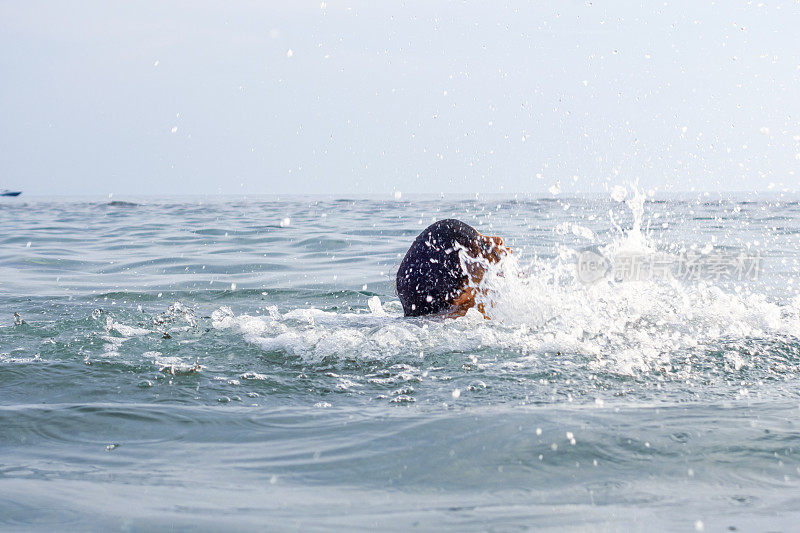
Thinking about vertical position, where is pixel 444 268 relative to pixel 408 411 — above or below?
above

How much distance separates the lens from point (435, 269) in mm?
4785

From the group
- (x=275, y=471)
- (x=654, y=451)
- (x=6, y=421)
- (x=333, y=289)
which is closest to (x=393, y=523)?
(x=275, y=471)

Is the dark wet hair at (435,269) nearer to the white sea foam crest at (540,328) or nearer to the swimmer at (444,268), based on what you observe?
the swimmer at (444,268)

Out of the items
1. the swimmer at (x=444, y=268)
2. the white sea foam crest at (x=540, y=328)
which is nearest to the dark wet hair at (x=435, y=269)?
the swimmer at (x=444, y=268)

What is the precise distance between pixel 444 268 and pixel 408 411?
5.34 ft

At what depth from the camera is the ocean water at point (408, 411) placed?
2205 millimetres

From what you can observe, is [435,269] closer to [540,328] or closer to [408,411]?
[540,328]

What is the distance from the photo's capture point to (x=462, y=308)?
4910 millimetres

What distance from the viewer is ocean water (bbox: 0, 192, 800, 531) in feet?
7.23
